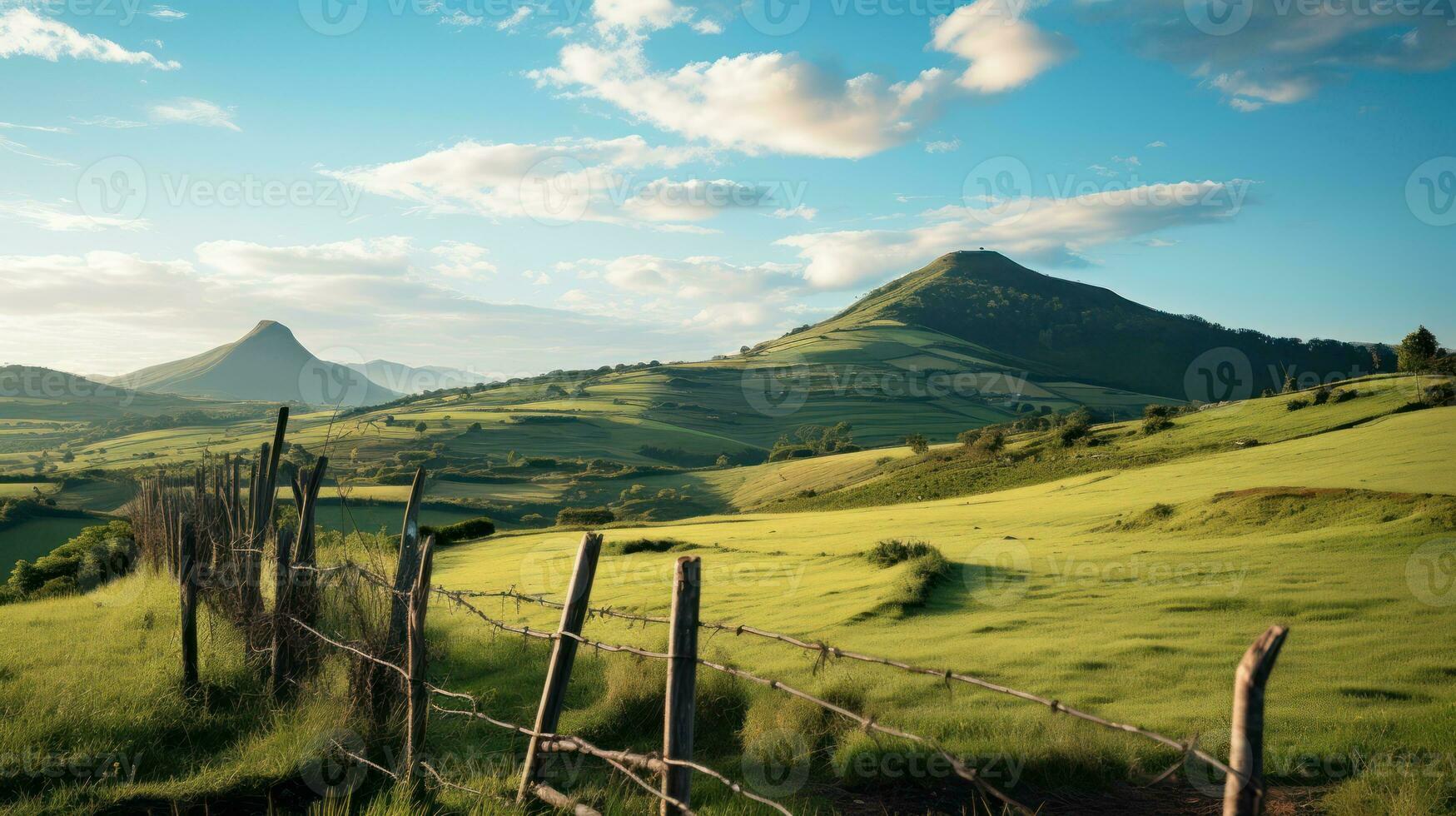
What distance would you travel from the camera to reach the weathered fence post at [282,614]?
847 cm

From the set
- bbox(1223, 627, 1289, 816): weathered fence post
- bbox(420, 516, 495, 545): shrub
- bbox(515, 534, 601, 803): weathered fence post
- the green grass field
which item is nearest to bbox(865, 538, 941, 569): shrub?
the green grass field

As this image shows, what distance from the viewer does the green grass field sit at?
6859mm

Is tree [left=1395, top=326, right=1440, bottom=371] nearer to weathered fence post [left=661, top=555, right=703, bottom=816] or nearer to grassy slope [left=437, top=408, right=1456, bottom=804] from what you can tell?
grassy slope [left=437, top=408, right=1456, bottom=804]

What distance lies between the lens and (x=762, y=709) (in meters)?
8.81

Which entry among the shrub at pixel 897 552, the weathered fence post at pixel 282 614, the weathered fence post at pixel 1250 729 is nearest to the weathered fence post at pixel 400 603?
the weathered fence post at pixel 282 614

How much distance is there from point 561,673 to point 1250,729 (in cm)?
378

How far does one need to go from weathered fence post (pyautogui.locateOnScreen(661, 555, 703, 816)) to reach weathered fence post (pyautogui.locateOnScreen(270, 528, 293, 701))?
5.72 m

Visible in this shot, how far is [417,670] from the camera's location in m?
6.14

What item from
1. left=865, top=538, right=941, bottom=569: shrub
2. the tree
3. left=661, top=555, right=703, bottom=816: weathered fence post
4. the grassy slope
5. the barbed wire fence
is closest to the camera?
the barbed wire fence

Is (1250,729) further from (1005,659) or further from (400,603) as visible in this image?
(1005,659)

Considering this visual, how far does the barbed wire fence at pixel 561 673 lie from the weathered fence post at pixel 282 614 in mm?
11

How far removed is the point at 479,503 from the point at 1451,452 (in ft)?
215

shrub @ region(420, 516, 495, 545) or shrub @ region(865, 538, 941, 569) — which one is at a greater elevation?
shrub @ region(865, 538, 941, 569)

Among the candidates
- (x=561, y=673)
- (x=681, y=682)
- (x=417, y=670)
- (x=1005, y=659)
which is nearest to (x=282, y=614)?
(x=417, y=670)
